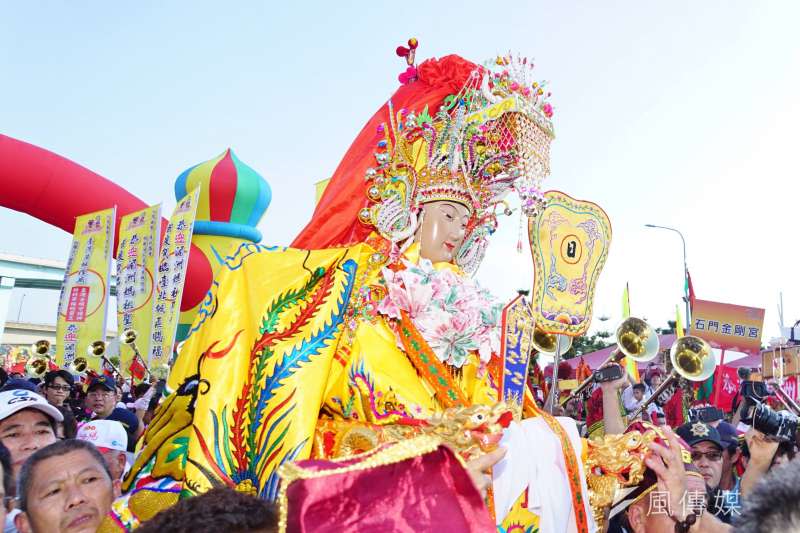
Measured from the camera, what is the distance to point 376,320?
10.3ft

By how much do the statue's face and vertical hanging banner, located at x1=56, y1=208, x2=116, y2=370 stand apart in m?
9.23

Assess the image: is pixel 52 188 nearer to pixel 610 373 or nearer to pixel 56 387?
pixel 56 387

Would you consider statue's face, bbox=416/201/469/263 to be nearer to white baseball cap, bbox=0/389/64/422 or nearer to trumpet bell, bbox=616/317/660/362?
white baseball cap, bbox=0/389/64/422

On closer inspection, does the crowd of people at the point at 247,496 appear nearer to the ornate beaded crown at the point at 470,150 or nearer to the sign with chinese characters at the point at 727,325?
the ornate beaded crown at the point at 470,150

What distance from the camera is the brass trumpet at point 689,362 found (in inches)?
246

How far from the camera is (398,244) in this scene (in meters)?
3.48

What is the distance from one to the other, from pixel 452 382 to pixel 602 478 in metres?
0.75

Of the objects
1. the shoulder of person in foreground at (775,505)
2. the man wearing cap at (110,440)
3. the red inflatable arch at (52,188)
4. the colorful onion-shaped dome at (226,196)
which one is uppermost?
the colorful onion-shaped dome at (226,196)

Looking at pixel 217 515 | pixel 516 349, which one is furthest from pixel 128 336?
pixel 217 515

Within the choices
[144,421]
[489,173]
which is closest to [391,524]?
[489,173]

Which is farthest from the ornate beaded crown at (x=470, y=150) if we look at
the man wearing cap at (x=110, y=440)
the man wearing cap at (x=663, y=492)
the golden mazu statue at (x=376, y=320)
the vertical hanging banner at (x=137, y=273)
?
the vertical hanging banner at (x=137, y=273)

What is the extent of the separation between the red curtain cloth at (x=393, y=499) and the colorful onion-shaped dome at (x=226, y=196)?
18096 millimetres

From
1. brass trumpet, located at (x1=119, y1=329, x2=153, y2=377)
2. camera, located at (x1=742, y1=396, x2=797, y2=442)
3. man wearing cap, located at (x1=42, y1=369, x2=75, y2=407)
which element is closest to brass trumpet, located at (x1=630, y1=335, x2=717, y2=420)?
camera, located at (x1=742, y1=396, x2=797, y2=442)

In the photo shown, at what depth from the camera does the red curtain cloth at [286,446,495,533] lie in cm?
105
